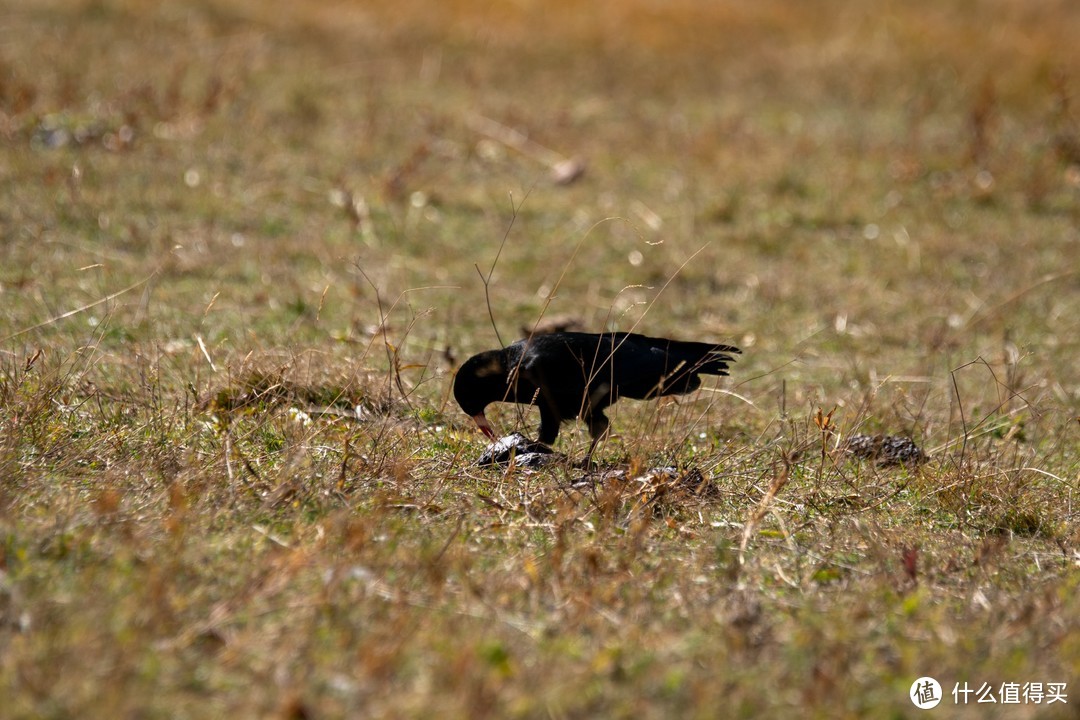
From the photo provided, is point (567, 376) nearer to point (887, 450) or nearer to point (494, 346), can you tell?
A: point (887, 450)

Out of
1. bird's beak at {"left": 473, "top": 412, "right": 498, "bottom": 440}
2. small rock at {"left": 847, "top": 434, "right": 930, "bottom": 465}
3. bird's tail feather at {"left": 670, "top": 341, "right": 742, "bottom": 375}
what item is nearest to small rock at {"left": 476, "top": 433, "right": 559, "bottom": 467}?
bird's beak at {"left": 473, "top": 412, "right": 498, "bottom": 440}

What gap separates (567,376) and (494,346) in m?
1.94

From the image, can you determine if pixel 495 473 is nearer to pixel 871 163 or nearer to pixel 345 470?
pixel 345 470

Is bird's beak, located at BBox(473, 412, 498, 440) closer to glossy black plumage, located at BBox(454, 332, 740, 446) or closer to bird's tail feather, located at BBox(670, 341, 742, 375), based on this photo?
glossy black plumage, located at BBox(454, 332, 740, 446)

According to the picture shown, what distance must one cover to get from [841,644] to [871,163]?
8.42 m

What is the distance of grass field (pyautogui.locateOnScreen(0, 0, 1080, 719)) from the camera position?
9.84 ft

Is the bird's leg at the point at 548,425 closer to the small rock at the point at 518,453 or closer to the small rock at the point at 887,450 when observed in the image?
the small rock at the point at 518,453

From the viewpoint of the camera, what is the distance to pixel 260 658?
2906 millimetres

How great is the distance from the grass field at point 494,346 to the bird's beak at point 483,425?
8 cm

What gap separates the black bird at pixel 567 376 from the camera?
178 inches

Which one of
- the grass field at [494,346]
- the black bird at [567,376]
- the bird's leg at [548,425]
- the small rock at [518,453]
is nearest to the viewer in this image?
the grass field at [494,346]

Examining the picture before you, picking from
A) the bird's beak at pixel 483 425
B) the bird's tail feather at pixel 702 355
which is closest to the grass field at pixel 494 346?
the bird's beak at pixel 483 425

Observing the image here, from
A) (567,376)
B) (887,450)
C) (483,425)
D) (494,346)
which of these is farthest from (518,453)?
(494,346)

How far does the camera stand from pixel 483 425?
4621mm
